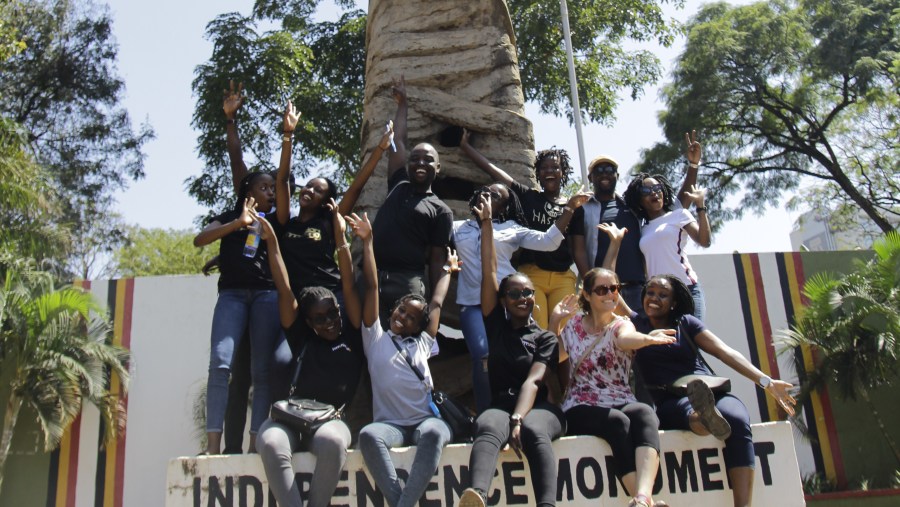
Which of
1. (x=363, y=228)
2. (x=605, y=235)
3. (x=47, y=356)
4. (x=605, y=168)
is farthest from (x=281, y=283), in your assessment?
(x=47, y=356)

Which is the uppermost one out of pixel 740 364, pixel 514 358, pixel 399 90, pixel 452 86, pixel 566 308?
pixel 452 86

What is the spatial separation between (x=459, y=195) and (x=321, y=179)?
1.73 m

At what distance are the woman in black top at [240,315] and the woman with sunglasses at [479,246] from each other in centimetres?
110

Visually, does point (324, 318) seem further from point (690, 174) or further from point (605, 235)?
point (690, 174)

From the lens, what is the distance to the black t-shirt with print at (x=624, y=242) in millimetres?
5566

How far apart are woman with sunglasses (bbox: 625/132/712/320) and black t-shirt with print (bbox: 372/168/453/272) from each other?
1265 mm

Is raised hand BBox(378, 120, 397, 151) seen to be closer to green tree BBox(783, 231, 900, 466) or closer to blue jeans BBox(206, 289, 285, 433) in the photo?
blue jeans BBox(206, 289, 285, 433)

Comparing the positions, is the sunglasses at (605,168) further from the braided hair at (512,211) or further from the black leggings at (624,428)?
the black leggings at (624,428)

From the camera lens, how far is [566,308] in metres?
5.03

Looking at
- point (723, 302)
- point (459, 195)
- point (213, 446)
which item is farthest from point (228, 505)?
point (723, 302)

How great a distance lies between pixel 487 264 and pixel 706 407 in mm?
1449

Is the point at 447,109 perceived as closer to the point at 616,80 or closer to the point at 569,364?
the point at 569,364

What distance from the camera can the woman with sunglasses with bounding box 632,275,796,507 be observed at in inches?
167

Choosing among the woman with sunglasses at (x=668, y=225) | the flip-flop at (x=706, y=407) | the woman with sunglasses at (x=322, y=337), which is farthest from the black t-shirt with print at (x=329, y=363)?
the woman with sunglasses at (x=668, y=225)
